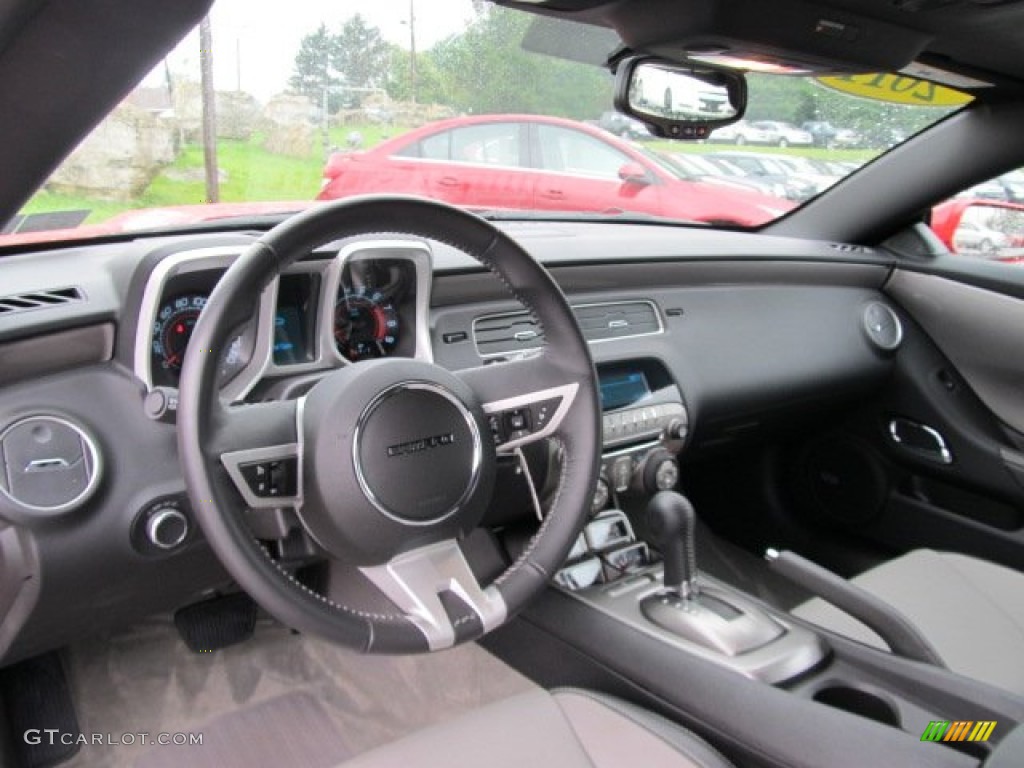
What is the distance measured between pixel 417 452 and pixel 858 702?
99cm

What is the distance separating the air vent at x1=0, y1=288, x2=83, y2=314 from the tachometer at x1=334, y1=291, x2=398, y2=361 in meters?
0.45

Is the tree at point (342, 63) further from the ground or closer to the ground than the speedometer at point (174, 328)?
further from the ground

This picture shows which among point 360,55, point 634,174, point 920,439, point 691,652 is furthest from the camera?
point 634,174

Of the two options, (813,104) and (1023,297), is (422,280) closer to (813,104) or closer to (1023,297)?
(813,104)

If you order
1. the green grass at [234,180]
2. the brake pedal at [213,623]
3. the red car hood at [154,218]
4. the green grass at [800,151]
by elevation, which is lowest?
the brake pedal at [213,623]

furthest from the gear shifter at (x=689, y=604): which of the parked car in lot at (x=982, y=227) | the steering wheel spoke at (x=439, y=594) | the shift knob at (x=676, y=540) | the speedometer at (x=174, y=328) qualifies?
the parked car in lot at (x=982, y=227)

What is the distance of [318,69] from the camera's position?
2.43m

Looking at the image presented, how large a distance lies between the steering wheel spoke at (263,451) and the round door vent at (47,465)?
32 cm

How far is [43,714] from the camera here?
221 cm

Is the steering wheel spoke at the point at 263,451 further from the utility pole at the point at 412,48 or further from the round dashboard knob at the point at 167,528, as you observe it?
the utility pole at the point at 412,48

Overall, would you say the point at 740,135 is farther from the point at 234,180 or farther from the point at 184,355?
the point at 184,355

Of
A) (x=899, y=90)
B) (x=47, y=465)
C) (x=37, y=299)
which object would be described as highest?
(x=899, y=90)

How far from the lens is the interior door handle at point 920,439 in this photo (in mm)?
2928

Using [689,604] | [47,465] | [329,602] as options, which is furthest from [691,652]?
[47,465]
